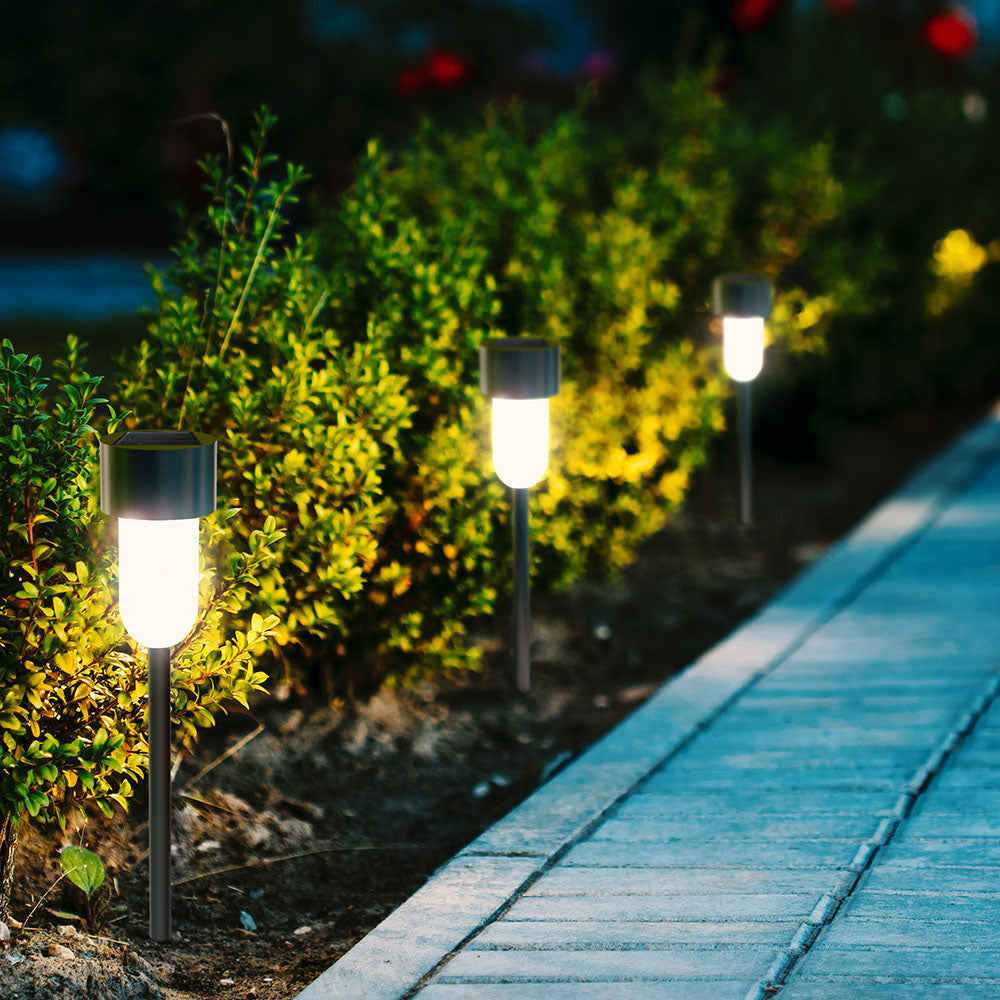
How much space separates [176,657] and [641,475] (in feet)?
11.7

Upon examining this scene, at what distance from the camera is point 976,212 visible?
12906mm

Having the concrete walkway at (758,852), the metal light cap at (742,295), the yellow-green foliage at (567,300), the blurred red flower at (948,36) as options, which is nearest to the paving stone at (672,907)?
the concrete walkway at (758,852)

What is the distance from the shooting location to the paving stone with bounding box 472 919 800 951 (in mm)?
3600

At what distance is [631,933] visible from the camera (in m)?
3.66

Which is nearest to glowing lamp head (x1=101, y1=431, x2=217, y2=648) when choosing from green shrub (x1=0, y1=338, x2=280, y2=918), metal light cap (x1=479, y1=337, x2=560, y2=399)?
green shrub (x1=0, y1=338, x2=280, y2=918)

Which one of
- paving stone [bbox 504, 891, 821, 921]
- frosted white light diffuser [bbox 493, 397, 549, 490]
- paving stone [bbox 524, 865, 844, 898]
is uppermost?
frosted white light diffuser [bbox 493, 397, 549, 490]

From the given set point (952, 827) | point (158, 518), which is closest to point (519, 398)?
point (952, 827)

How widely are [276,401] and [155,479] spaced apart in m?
1.28

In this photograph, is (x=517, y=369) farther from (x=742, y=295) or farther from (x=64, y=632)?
(x=742, y=295)

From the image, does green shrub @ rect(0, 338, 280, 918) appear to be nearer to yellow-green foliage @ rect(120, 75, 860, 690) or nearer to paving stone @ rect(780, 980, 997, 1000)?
yellow-green foliage @ rect(120, 75, 860, 690)

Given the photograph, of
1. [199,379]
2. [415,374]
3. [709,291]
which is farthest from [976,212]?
[199,379]

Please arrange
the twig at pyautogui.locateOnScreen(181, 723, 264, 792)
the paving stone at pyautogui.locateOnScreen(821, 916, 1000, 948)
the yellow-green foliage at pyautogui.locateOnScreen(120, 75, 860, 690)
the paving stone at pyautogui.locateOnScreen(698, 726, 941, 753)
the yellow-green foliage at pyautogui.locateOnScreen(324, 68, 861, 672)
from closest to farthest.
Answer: the paving stone at pyautogui.locateOnScreen(821, 916, 1000, 948) < the yellow-green foliage at pyautogui.locateOnScreen(120, 75, 860, 690) < the twig at pyautogui.locateOnScreen(181, 723, 264, 792) < the paving stone at pyautogui.locateOnScreen(698, 726, 941, 753) < the yellow-green foliage at pyautogui.locateOnScreen(324, 68, 861, 672)

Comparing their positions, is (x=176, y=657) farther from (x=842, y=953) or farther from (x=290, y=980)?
(x=842, y=953)

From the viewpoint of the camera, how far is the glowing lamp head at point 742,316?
7.58 metres
